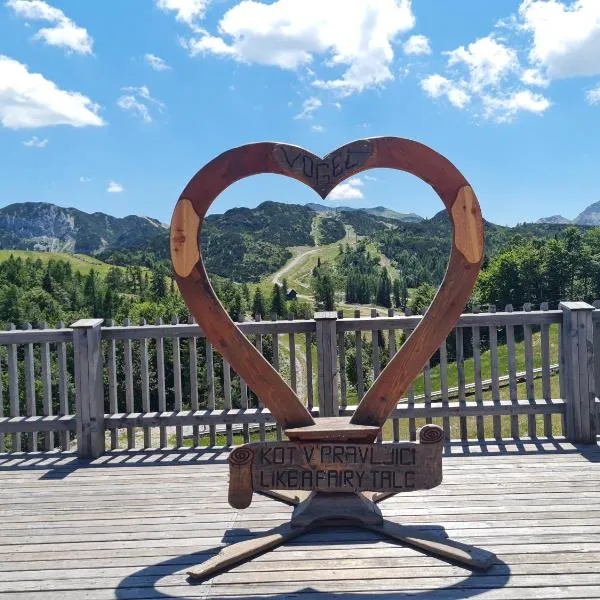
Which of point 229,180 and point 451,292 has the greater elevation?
point 229,180

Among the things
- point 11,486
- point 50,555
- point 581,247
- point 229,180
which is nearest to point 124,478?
point 11,486

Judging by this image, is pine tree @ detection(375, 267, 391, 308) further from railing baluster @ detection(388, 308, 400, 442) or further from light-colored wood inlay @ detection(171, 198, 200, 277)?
light-colored wood inlay @ detection(171, 198, 200, 277)

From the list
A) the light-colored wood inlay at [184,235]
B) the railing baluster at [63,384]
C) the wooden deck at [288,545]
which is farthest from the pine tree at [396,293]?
the light-colored wood inlay at [184,235]

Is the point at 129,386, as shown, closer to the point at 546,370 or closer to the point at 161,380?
the point at 161,380

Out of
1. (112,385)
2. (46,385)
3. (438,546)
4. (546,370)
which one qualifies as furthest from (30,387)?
(546,370)

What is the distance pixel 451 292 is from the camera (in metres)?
3.95

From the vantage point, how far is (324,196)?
3840 millimetres

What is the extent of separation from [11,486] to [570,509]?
→ 447 cm

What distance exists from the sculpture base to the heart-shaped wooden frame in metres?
0.53

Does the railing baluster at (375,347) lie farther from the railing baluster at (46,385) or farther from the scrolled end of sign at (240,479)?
the railing baluster at (46,385)

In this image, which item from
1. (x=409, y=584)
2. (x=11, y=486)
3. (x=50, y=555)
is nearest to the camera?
(x=409, y=584)

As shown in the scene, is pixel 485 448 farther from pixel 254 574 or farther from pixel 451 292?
pixel 254 574

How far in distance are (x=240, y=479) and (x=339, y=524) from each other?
2.45 feet

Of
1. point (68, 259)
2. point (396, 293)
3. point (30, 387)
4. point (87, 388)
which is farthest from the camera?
point (68, 259)
